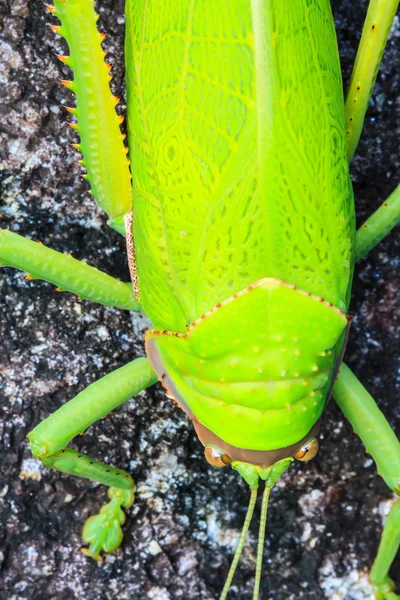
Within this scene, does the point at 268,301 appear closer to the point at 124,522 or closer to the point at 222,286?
the point at 222,286

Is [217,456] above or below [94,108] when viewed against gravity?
below

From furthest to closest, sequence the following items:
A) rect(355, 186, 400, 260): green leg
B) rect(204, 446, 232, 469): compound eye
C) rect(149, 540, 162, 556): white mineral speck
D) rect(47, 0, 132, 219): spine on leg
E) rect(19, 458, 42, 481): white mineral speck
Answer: rect(149, 540, 162, 556): white mineral speck
rect(19, 458, 42, 481): white mineral speck
rect(355, 186, 400, 260): green leg
rect(204, 446, 232, 469): compound eye
rect(47, 0, 132, 219): spine on leg

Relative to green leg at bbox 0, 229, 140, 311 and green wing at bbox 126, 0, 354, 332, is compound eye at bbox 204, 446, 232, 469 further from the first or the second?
green leg at bbox 0, 229, 140, 311

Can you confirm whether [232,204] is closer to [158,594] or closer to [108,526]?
[108,526]

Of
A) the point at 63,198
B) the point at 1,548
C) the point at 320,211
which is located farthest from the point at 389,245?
the point at 1,548

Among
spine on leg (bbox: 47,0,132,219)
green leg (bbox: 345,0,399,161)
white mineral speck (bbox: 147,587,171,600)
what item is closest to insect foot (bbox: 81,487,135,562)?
white mineral speck (bbox: 147,587,171,600)

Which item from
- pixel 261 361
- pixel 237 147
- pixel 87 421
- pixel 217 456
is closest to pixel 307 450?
pixel 217 456
